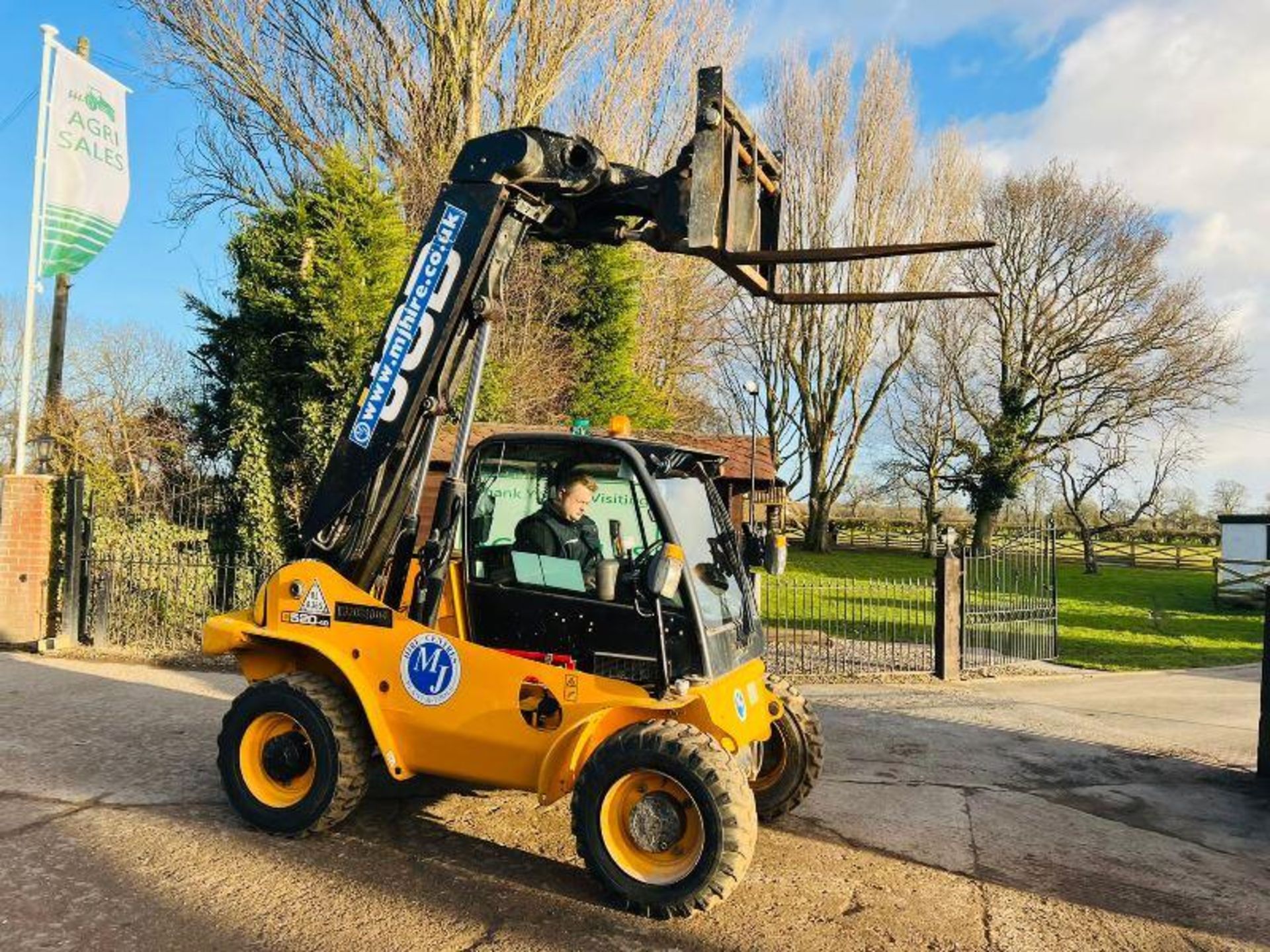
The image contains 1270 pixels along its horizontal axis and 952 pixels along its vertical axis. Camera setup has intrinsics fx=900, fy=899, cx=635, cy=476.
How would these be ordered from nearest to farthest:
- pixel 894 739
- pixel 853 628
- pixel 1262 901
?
pixel 1262 901, pixel 894 739, pixel 853 628

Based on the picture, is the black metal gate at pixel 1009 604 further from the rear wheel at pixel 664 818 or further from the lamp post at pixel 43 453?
the lamp post at pixel 43 453

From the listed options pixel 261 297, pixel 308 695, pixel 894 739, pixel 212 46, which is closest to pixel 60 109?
pixel 261 297

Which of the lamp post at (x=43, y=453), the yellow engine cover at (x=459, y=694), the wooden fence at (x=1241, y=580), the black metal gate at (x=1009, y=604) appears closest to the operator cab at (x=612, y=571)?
the yellow engine cover at (x=459, y=694)

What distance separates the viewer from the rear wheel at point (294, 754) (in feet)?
14.7

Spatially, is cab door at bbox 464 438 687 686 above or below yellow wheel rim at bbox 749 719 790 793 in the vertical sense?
above

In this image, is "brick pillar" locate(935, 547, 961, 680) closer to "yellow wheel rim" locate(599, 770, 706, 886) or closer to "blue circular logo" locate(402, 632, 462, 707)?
"yellow wheel rim" locate(599, 770, 706, 886)

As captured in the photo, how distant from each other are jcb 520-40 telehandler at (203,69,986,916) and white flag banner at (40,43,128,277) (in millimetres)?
8891

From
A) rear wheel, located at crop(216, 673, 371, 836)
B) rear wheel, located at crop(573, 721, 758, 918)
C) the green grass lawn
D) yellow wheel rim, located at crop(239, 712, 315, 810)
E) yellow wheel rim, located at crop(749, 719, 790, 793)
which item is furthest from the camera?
the green grass lawn

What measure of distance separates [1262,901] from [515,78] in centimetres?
1698

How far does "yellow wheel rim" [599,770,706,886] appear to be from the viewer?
12.6 feet

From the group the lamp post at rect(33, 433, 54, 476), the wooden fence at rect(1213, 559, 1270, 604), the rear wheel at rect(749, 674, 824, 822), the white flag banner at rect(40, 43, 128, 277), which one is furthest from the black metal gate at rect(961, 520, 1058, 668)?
the white flag banner at rect(40, 43, 128, 277)

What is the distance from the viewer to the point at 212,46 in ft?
50.7

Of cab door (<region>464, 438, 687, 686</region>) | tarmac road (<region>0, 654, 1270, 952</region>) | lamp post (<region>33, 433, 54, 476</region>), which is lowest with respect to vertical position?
tarmac road (<region>0, 654, 1270, 952</region>)

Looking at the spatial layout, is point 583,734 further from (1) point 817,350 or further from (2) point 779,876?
(1) point 817,350
